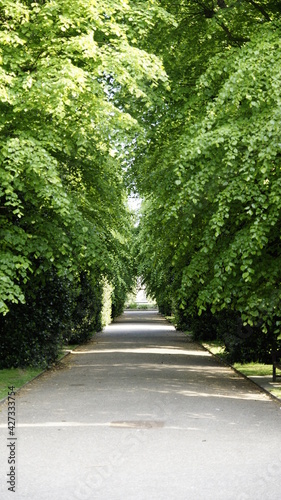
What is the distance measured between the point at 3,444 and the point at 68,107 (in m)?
6.59

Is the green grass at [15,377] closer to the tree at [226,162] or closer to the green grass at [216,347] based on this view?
the tree at [226,162]

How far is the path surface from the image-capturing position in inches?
258

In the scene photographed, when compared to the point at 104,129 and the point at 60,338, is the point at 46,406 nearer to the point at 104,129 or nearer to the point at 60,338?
the point at 104,129

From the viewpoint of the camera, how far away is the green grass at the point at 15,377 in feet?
48.0

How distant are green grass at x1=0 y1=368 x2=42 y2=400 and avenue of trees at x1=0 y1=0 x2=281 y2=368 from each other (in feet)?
5.44

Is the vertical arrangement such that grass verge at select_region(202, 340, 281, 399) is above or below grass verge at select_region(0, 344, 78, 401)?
above

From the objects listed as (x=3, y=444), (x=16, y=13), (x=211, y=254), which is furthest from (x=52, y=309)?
(x=3, y=444)

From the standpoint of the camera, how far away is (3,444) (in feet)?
28.7

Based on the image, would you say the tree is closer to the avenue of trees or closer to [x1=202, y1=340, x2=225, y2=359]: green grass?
the avenue of trees

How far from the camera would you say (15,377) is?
16469 millimetres

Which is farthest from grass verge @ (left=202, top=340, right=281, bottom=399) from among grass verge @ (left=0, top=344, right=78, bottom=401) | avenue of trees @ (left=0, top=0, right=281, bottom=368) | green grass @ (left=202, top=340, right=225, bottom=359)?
grass verge @ (left=0, top=344, right=78, bottom=401)

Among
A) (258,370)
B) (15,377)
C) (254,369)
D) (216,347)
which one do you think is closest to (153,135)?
(15,377)

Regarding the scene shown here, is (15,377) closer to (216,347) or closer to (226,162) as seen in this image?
(226,162)

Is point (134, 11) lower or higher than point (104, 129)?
higher
